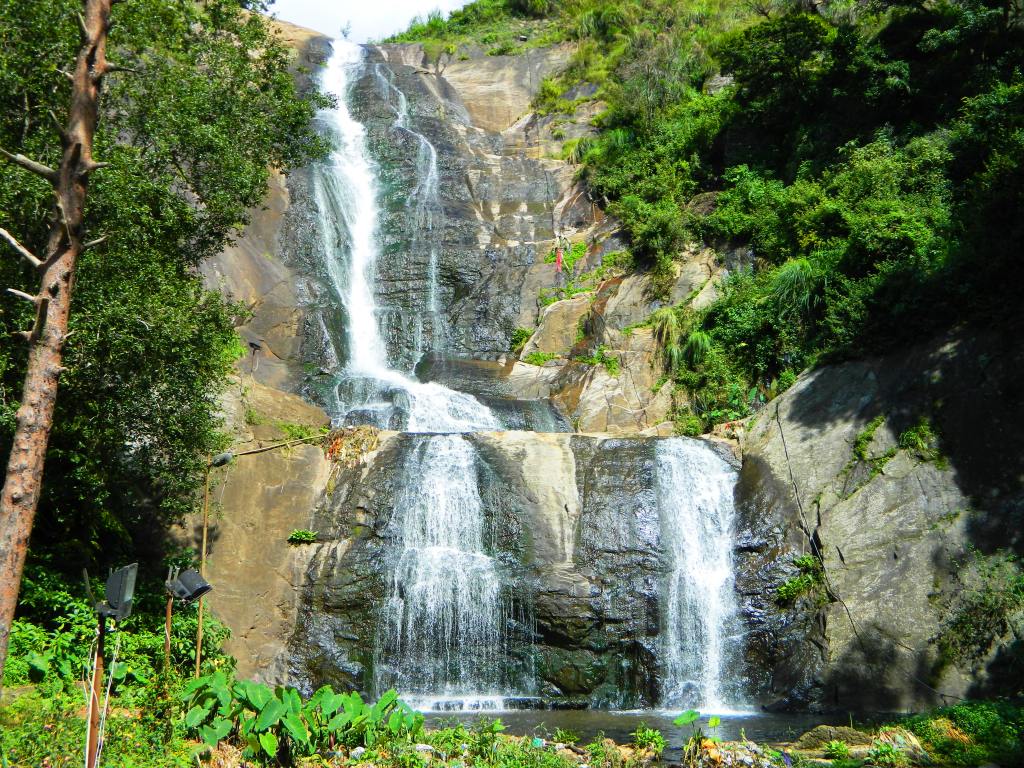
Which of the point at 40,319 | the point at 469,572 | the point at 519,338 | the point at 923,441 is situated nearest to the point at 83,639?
the point at 40,319

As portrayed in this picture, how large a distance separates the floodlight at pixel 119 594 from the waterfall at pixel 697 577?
29.2 feet

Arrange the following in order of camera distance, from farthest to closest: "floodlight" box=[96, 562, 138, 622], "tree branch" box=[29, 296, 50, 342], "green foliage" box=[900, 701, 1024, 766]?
"green foliage" box=[900, 701, 1024, 766]
"tree branch" box=[29, 296, 50, 342]
"floodlight" box=[96, 562, 138, 622]

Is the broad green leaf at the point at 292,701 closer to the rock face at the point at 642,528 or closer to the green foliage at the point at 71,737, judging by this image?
the green foliage at the point at 71,737

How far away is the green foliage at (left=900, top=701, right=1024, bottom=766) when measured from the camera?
26.9ft

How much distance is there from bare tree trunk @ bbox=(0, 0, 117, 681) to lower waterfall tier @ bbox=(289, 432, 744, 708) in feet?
22.5

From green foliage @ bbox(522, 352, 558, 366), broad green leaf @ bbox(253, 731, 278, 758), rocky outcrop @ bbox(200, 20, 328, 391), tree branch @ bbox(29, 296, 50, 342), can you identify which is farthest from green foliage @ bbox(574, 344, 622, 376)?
tree branch @ bbox(29, 296, 50, 342)

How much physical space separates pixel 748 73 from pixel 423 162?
11.4 meters

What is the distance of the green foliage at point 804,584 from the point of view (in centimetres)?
1331

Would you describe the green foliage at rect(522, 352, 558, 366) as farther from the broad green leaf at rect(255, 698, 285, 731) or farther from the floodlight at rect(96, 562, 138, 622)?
the floodlight at rect(96, 562, 138, 622)

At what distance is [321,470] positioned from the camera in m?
15.8

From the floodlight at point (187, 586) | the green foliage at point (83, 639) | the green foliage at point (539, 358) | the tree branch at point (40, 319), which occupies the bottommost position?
the green foliage at point (83, 639)

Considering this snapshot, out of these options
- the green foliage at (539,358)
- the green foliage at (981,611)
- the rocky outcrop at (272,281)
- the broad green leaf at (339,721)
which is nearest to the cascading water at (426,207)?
the green foliage at (539,358)

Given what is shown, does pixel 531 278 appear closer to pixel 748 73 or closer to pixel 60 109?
pixel 748 73

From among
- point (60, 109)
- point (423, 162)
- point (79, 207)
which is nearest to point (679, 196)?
point (423, 162)
